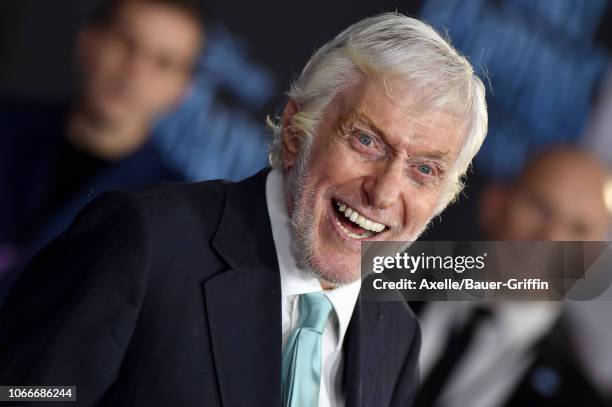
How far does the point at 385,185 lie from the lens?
1312 mm

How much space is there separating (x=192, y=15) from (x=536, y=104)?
0.88 metres

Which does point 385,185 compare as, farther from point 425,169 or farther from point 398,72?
point 398,72

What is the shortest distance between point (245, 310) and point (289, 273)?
5.0 inches

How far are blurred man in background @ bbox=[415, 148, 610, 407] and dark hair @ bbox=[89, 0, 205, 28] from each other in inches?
32.0

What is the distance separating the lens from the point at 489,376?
6.12 ft

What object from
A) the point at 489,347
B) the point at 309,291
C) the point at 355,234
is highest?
the point at 355,234

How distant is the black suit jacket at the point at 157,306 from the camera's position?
113cm

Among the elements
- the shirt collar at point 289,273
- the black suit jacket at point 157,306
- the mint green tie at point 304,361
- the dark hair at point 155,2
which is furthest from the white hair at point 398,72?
the dark hair at point 155,2

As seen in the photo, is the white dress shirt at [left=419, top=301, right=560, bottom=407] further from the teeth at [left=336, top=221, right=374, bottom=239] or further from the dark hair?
the dark hair

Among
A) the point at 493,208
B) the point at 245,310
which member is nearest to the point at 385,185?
the point at 245,310

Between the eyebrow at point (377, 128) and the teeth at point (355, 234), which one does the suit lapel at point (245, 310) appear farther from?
the eyebrow at point (377, 128)

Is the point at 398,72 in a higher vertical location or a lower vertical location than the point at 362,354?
higher

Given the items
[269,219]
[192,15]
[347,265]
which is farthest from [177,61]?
[347,265]

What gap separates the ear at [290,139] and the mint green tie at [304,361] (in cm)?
27
